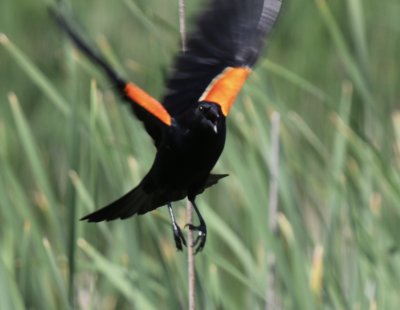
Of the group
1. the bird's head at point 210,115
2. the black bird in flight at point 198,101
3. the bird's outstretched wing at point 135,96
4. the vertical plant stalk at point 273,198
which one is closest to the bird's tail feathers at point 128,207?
the black bird in flight at point 198,101

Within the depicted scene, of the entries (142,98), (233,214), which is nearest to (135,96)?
(142,98)

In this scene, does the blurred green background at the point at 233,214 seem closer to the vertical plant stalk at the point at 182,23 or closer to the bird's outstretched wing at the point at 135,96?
the vertical plant stalk at the point at 182,23

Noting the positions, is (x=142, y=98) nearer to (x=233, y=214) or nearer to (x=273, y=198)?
(x=273, y=198)

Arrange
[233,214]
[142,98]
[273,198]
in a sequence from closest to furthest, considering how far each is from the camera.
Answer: [142,98]
[273,198]
[233,214]

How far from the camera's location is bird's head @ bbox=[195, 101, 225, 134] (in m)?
1.94

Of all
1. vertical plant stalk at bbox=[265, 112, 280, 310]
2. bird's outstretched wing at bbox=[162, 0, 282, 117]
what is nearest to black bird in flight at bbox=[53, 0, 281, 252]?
bird's outstretched wing at bbox=[162, 0, 282, 117]

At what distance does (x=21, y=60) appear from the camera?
8.64 ft

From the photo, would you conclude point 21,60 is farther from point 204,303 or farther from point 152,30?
point 204,303

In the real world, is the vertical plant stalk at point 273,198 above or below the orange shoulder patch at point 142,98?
below

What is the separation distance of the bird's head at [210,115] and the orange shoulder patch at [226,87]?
1.5 inches

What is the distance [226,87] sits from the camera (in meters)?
2.08

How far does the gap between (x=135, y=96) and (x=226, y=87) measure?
259 millimetres

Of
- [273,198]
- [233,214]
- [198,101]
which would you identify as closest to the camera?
[198,101]

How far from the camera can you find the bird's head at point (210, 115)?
6.35 ft
